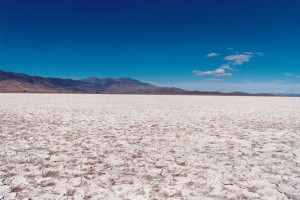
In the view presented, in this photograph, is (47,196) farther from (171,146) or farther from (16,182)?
(171,146)

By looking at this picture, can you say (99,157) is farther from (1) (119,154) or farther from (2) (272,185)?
→ (2) (272,185)

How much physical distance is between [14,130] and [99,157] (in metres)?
4.80

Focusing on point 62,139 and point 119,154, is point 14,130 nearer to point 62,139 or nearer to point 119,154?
point 62,139

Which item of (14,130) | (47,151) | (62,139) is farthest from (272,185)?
(14,130)

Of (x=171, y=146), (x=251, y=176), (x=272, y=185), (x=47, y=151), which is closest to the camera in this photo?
(x=272, y=185)

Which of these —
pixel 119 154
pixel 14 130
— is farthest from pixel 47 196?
pixel 14 130

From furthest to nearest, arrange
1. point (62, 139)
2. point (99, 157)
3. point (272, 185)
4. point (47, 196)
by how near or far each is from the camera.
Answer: point (62, 139)
point (99, 157)
point (272, 185)
point (47, 196)

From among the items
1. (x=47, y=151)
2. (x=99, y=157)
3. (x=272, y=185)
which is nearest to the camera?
(x=272, y=185)

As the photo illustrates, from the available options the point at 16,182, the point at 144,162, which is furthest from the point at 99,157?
the point at 16,182

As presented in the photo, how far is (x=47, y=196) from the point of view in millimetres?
3877

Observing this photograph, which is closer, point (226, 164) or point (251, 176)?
point (251, 176)

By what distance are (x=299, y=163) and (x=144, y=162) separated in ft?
10.9

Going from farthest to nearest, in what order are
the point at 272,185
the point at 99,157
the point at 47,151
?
the point at 47,151 → the point at 99,157 → the point at 272,185

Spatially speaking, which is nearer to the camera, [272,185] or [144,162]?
[272,185]
